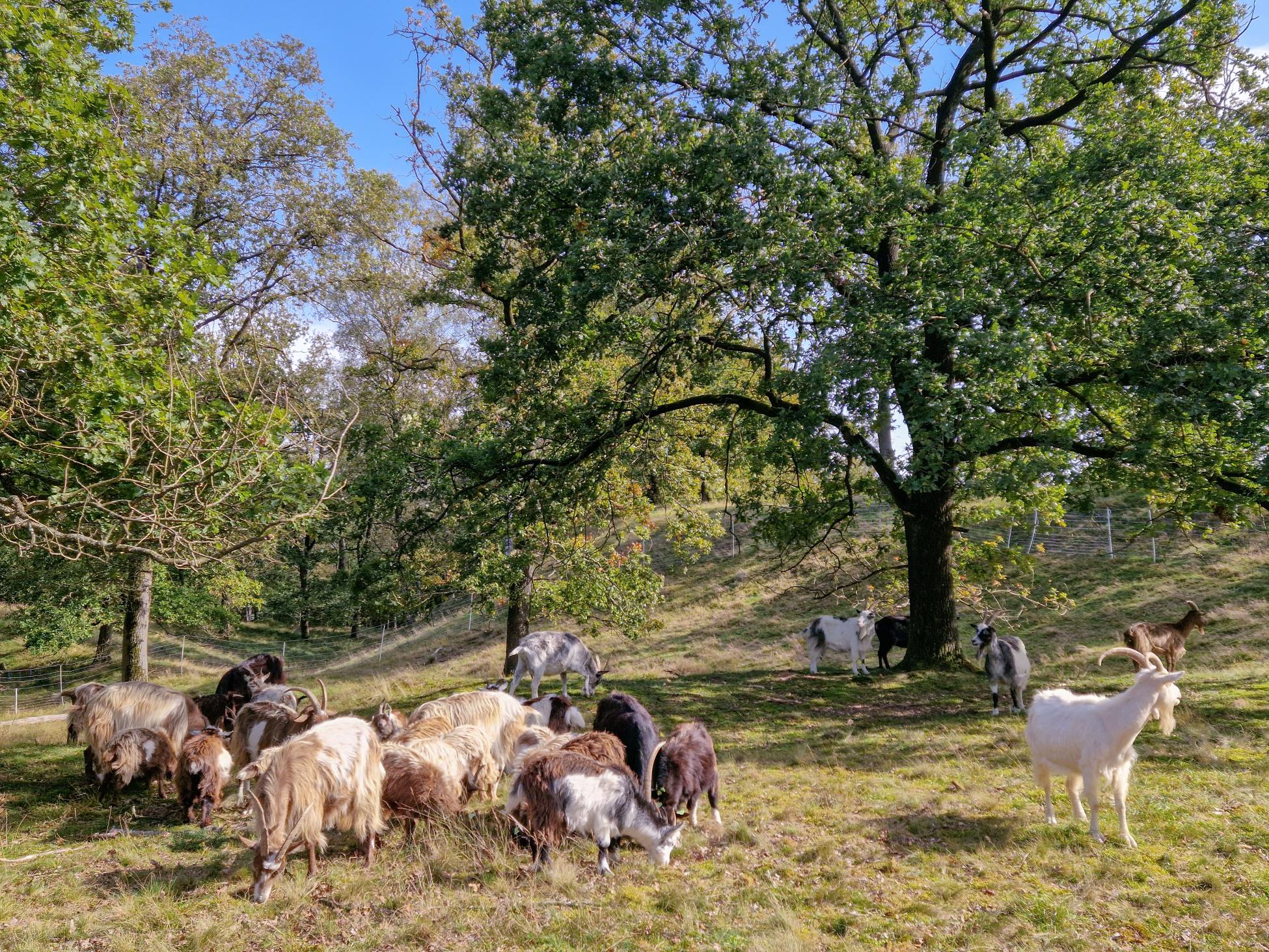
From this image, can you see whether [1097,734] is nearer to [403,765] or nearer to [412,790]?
[412,790]

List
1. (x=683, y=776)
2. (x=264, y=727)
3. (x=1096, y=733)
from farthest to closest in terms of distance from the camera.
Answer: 1. (x=264, y=727)
2. (x=683, y=776)
3. (x=1096, y=733)

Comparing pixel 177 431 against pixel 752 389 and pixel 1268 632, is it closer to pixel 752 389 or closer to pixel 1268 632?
pixel 752 389

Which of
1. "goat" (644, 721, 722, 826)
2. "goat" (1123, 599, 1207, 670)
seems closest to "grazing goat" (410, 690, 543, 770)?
"goat" (644, 721, 722, 826)

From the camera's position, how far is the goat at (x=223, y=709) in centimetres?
1259

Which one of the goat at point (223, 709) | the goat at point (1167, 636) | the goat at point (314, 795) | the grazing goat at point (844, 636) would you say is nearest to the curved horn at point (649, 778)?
the goat at point (314, 795)

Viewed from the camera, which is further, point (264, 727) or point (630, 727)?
point (264, 727)

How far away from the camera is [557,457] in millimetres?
14219

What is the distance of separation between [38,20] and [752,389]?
1255 centimetres

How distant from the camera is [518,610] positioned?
18.5 m

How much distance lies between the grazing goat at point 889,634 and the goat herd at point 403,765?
8.80m

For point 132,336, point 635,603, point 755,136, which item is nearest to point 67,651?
point 635,603

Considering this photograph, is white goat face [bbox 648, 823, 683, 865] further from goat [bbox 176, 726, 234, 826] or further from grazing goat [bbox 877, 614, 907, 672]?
grazing goat [bbox 877, 614, 907, 672]

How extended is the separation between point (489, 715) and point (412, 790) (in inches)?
75.8

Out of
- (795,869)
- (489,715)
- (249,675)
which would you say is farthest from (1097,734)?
(249,675)
